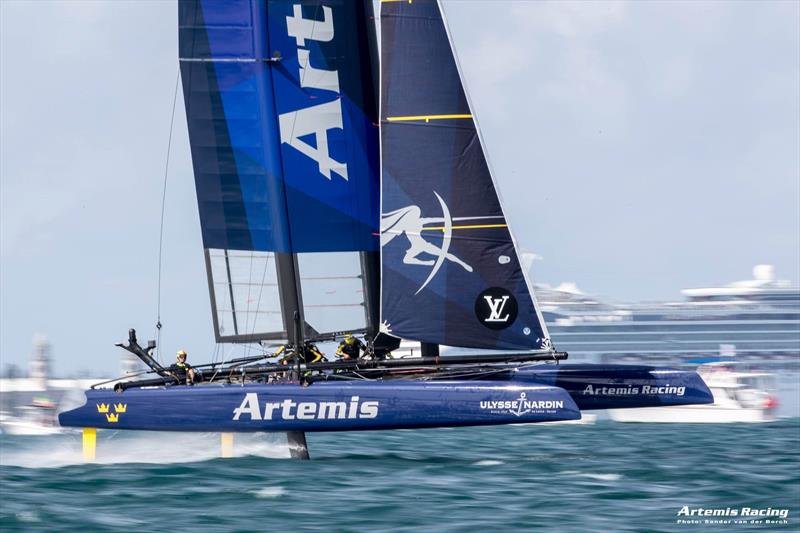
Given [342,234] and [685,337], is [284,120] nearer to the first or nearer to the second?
[342,234]

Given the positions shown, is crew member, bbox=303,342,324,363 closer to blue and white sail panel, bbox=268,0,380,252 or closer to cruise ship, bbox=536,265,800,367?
blue and white sail panel, bbox=268,0,380,252

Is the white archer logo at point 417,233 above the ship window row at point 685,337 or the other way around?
above

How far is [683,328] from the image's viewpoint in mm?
63219

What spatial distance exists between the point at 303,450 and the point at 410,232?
282cm

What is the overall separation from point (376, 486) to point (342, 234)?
4.36 metres

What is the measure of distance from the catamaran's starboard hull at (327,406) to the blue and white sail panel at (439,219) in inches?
39.3

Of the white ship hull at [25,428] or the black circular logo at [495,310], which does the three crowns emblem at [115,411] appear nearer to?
the black circular logo at [495,310]

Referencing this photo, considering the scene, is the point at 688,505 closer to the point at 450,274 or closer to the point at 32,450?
the point at 450,274

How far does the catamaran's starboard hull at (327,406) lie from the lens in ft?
45.6

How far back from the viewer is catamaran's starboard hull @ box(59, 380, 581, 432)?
13.9 metres

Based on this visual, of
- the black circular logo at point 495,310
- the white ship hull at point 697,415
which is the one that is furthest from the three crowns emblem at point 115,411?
the white ship hull at point 697,415

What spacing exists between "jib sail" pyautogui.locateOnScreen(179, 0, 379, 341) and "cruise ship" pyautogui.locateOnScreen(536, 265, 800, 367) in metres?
46.5

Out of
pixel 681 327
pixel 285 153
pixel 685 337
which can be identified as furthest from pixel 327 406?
pixel 681 327

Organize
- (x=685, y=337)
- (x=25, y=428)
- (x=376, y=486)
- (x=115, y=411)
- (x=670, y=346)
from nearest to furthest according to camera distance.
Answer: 1. (x=376, y=486)
2. (x=115, y=411)
3. (x=25, y=428)
4. (x=685, y=337)
5. (x=670, y=346)
